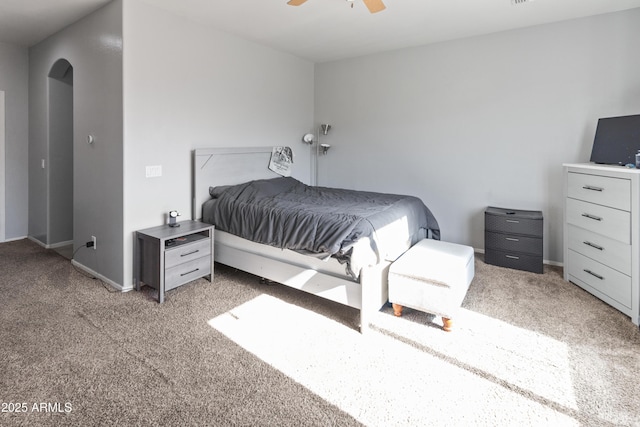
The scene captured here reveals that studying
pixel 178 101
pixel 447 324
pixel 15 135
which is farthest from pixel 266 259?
pixel 15 135

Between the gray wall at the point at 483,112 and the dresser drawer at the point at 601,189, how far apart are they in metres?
0.67

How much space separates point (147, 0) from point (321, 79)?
2.74 meters

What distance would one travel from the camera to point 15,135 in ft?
14.6

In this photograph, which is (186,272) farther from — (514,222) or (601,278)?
(601,278)

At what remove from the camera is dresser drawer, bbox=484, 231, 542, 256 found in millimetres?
3514

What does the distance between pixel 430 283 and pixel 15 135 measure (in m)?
5.39

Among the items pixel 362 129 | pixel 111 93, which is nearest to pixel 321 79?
pixel 362 129

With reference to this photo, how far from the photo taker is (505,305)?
2797 millimetres

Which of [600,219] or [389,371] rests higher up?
[600,219]

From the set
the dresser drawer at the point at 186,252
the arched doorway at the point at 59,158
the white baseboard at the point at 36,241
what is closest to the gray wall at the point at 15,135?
the white baseboard at the point at 36,241

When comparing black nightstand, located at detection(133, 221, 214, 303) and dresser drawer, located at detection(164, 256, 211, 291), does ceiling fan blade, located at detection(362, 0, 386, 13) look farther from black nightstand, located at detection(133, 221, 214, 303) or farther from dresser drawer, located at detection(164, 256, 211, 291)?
dresser drawer, located at detection(164, 256, 211, 291)

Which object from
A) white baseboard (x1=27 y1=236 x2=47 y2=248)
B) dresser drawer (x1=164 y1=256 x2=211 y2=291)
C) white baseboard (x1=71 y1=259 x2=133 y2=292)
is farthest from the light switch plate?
white baseboard (x1=27 y1=236 x2=47 y2=248)

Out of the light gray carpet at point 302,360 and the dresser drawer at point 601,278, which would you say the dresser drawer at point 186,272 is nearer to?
the light gray carpet at point 302,360

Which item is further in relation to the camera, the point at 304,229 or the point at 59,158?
the point at 59,158
